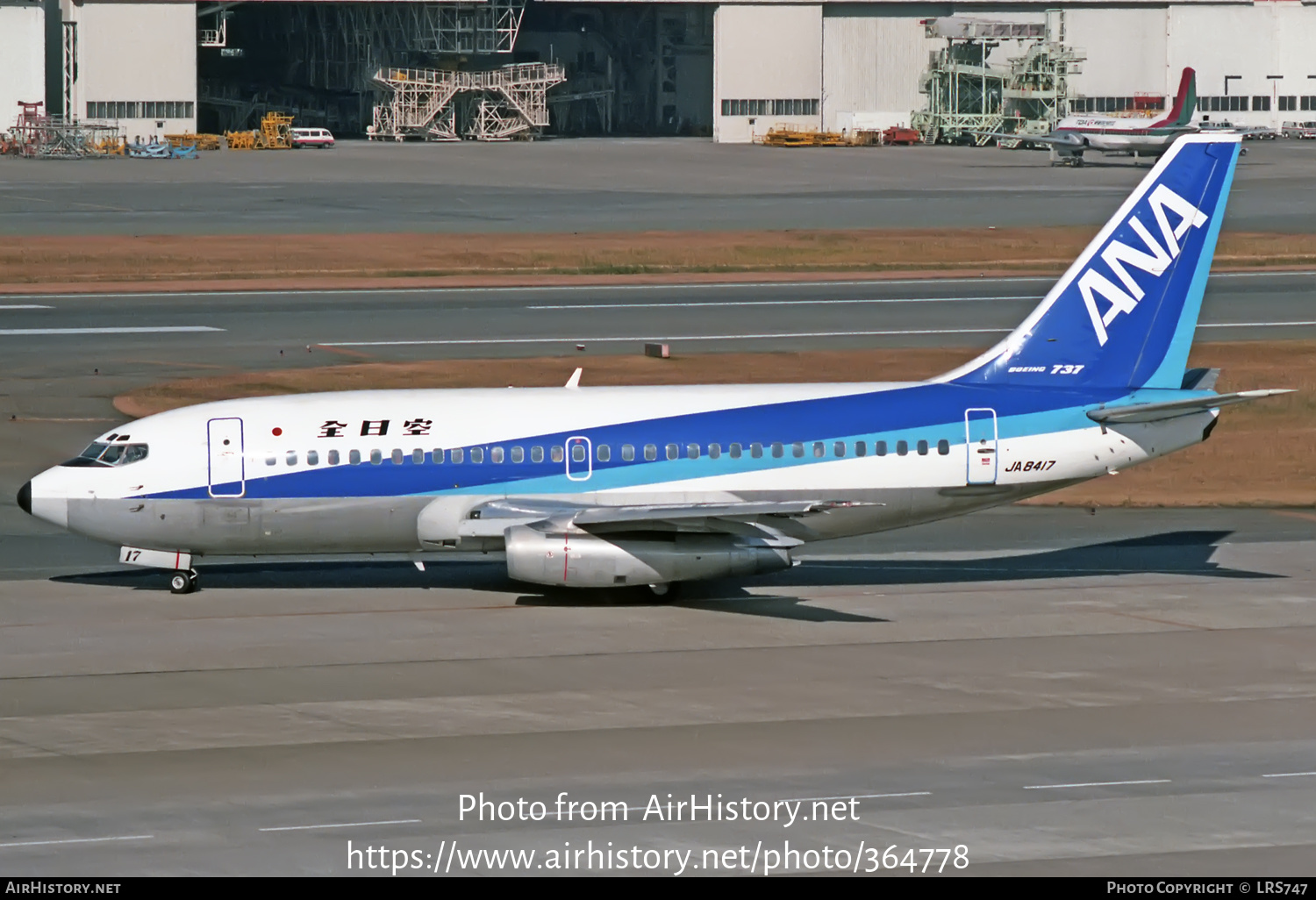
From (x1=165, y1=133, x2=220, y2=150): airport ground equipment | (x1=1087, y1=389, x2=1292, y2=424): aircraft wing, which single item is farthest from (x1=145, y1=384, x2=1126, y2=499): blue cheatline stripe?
(x1=165, y1=133, x2=220, y2=150): airport ground equipment

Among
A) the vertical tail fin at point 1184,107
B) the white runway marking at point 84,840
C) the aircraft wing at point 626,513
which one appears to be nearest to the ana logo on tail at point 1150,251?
the aircraft wing at point 626,513

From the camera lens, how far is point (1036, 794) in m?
23.6

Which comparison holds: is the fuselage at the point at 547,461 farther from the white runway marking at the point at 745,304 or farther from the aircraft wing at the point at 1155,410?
the white runway marking at the point at 745,304

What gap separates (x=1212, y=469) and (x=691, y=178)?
10157cm

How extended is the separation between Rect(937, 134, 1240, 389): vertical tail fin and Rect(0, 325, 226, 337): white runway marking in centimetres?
4351

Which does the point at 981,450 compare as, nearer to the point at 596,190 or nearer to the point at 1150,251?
the point at 1150,251

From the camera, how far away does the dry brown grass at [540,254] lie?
298 ft

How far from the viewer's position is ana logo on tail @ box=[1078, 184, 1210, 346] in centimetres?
3684

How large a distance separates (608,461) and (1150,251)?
11694 millimetres

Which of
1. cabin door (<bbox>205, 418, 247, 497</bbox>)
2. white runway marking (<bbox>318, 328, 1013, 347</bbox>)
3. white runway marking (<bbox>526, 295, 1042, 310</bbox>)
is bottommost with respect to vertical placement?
cabin door (<bbox>205, 418, 247, 497</bbox>)

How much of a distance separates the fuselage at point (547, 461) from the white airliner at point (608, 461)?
0.04 m

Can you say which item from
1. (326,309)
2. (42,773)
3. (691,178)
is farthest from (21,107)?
(42,773)

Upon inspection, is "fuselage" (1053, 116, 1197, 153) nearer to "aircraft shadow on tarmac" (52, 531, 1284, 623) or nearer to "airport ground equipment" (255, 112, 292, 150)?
"airport ground equipment" (255, 112, 292, 150)

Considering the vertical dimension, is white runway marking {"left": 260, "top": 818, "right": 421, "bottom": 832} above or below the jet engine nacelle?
below
